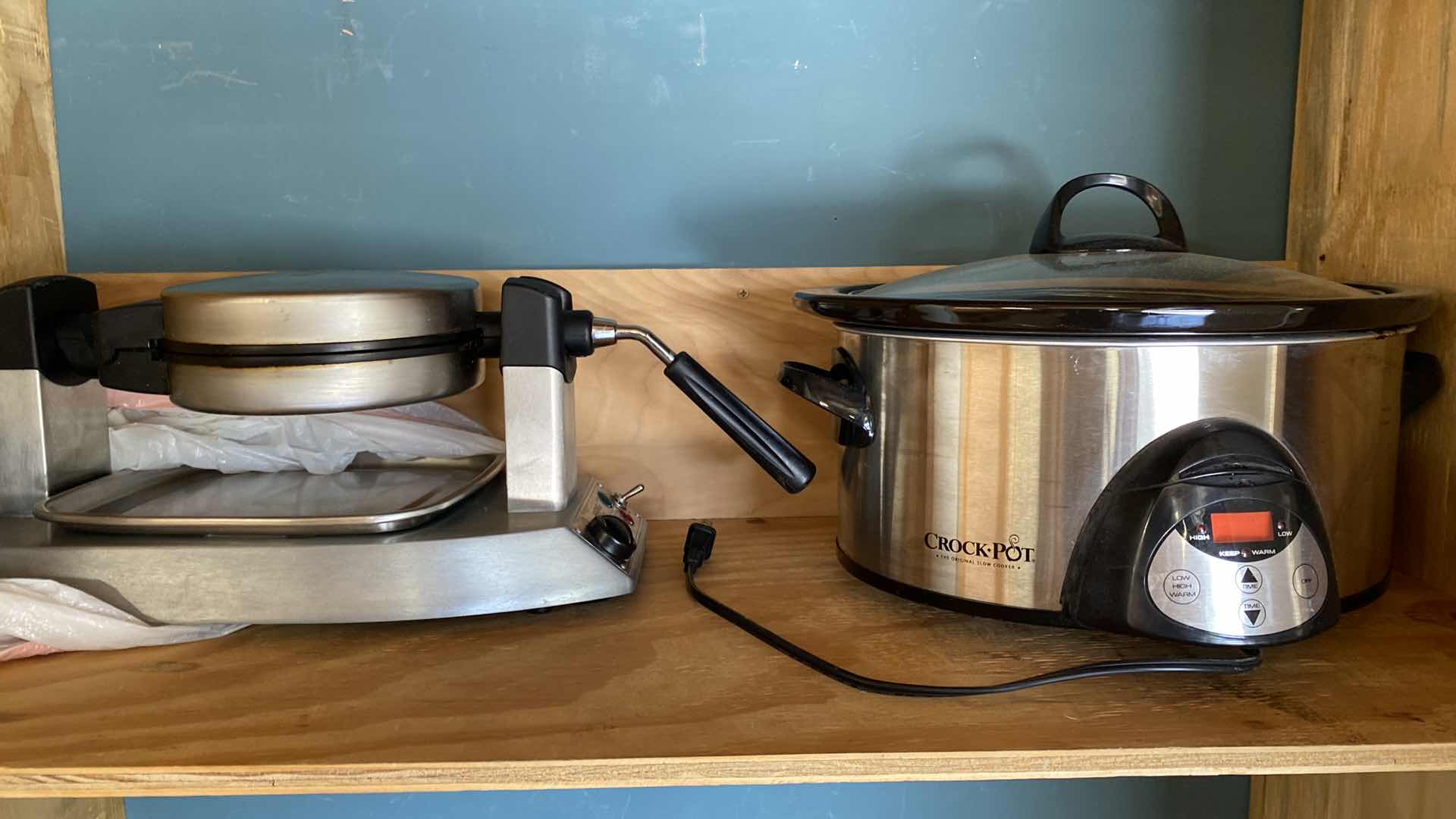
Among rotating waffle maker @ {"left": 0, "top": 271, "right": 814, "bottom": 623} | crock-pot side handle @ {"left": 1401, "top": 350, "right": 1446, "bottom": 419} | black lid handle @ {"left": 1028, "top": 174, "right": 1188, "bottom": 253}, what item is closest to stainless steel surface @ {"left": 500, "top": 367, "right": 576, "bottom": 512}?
rotating waffle maker @ {"left": 0, "top": 271, "right": 814, "bottom": 623}

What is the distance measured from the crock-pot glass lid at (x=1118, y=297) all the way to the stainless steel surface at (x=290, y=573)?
0.28 metres

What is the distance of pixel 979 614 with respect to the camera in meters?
0.58

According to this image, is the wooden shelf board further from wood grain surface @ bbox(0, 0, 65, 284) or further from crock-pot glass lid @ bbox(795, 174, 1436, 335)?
wood grain surface @ bbox(0, 0, 65, 284)

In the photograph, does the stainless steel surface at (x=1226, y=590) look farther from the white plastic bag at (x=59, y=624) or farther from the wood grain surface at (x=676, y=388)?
the white plastic bag at (x=59, y=624)

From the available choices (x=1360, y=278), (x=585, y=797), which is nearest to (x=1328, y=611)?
(x=1360, y=278)

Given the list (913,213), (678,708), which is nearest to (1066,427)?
(678,708)

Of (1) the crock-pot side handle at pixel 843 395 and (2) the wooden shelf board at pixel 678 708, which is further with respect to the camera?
(1) the crock-pot side handle at pixel 843 395

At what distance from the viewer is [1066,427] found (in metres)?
0.55

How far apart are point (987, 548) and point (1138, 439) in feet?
0.35

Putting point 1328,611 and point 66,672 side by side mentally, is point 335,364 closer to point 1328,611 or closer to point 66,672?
point 66,672

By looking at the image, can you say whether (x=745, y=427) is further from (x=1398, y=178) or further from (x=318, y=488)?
(x=1398, y=178)

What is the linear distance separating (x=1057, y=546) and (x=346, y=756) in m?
0.39

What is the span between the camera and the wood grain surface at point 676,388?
0.83 meters

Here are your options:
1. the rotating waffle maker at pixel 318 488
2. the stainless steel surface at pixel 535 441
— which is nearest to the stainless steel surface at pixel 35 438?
the rotating waffle maker at pixel 318 488
